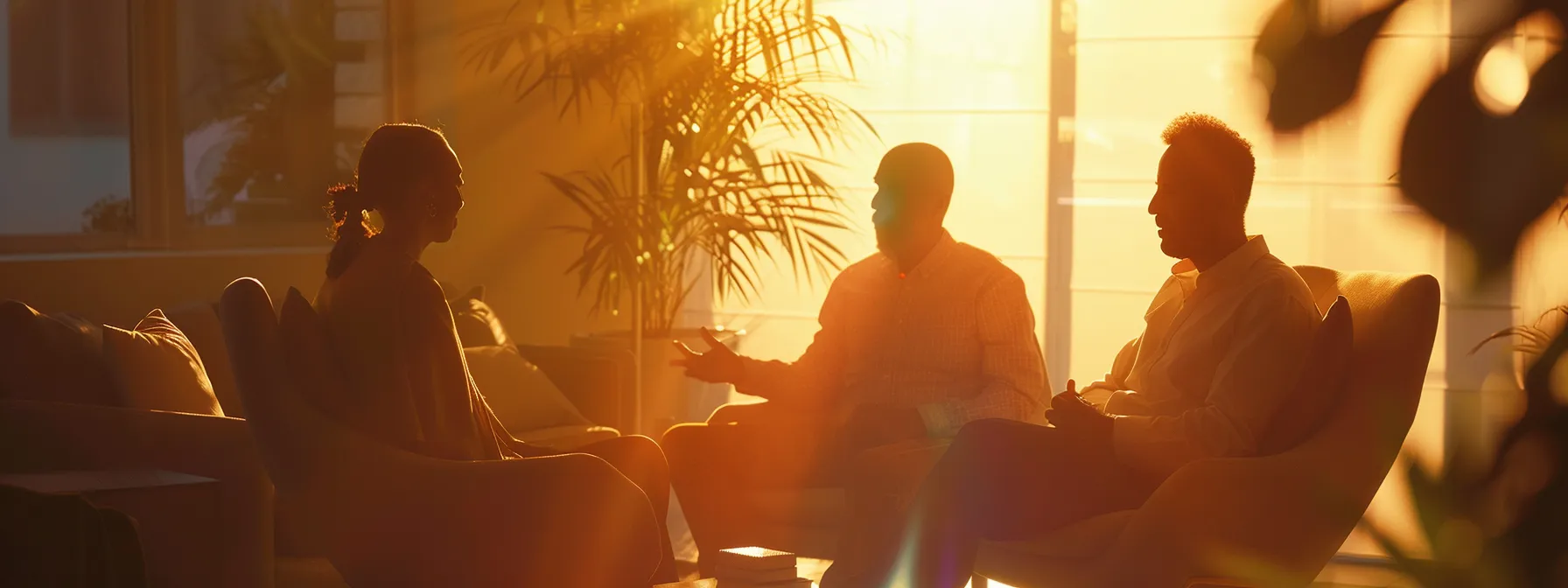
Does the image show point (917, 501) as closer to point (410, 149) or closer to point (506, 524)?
point (506, 524)

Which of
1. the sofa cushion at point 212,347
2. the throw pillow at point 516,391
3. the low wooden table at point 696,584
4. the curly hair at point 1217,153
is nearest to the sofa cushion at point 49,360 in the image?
the sofa cushion at point 212,347

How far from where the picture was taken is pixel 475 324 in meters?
4.40

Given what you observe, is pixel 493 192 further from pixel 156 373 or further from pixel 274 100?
pixel 156 373

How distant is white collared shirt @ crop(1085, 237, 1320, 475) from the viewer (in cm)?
261

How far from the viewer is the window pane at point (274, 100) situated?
4.59 m

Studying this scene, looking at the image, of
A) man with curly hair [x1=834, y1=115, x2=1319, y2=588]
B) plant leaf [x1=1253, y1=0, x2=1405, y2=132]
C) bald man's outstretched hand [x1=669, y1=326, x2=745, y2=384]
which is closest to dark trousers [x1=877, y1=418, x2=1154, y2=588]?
man with curly hair [x1=834, y1=115, x2=1319, y2=588]

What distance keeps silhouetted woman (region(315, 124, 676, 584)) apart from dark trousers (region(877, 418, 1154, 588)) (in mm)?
500

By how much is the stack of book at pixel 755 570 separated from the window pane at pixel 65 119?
2.62 meters

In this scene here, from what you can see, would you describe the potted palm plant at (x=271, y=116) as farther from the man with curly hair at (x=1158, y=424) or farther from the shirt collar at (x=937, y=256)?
the man with curly hair at (x=1158, y=424)

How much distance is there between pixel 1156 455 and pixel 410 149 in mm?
1442

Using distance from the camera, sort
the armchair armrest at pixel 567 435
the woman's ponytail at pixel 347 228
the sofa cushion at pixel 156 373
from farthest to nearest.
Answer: the armchair armrest at pixel 567 435 → the sofa cushion at pixel 156 373 → the woman's ponytail at pixel 347 228

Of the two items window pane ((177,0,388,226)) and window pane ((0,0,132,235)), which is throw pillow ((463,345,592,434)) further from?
window pane ((0,0,132,235))

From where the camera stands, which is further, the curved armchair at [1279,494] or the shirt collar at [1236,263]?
the shirt collar at [1236,263]

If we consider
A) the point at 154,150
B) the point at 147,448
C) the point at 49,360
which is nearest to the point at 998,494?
the point at 147,448
